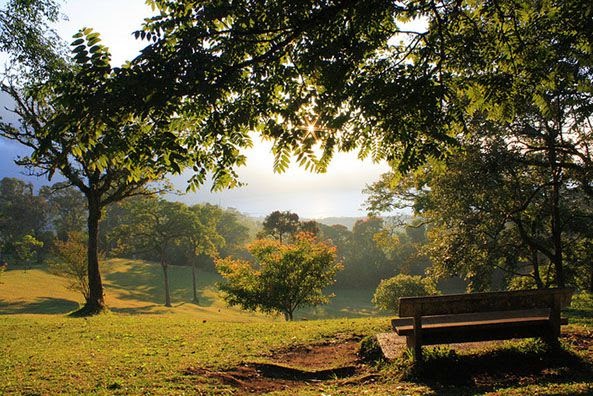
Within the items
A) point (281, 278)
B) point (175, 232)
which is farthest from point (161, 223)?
point (281, 278)

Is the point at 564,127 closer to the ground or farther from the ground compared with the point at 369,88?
farther from the ground

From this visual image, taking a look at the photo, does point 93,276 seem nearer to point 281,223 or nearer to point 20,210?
point 281,223

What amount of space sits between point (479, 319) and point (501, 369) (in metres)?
0.97

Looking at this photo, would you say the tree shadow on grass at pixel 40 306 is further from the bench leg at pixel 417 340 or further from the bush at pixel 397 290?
the bench leg at pixel 417 340

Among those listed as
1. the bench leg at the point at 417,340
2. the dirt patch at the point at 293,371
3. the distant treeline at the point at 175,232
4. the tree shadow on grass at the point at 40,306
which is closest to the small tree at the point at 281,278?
the dirt patch at the point at 293,371

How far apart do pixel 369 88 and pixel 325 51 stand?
899 millimetres

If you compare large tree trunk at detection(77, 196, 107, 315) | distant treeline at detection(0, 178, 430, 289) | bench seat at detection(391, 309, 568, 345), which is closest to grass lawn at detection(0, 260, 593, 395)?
bench seat at detection(391, 309, 568, 345)

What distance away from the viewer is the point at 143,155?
5.39 meters

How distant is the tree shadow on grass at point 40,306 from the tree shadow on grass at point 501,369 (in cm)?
3972

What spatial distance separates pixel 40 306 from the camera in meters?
40.0

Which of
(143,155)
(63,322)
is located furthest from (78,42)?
(63,322)

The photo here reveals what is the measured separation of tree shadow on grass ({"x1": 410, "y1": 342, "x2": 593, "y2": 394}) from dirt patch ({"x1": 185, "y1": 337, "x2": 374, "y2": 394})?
1.20 metres

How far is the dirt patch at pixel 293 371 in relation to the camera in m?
7.29

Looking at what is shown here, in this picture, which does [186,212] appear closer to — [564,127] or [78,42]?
[564,127]
